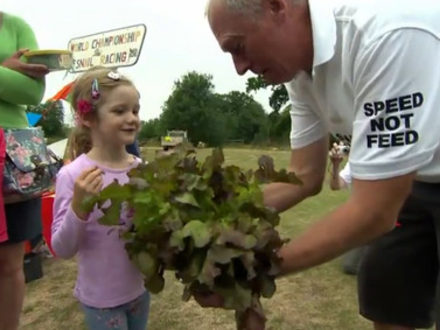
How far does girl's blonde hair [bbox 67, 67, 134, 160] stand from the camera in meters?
2.31

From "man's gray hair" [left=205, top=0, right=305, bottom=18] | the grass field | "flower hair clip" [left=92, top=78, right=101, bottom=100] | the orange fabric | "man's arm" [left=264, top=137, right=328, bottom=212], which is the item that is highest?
"man's gray hair" [left=205, top=0, right=305, bottom=18]

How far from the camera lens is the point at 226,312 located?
11.4 feet

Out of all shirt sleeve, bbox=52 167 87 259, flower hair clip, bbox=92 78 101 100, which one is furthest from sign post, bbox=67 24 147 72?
shirt sleeve, bbox=52 167 87 259

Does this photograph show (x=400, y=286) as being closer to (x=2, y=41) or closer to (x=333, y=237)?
(x=333, y=237)

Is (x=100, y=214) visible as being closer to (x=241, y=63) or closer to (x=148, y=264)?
(x=148, y=264)

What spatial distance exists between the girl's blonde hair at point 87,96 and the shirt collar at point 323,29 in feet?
3.20

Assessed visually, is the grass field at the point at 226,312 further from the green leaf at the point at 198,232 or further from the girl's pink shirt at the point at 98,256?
the green leaf at the point at 198,232

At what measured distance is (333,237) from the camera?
5.17 ft

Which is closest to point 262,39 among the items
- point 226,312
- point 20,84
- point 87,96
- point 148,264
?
point 148,264

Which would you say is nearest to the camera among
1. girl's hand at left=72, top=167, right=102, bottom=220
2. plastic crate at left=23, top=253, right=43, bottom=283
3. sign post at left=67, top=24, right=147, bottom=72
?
girl's hand at left=72, top=167, right=102, bottom=220

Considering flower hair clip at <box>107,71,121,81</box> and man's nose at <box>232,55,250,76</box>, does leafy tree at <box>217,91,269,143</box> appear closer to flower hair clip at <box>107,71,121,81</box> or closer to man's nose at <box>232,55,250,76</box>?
flower hair clip at <box>107,71,121,81</box>

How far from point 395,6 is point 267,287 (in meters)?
0.85

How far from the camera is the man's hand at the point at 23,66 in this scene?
2.52m

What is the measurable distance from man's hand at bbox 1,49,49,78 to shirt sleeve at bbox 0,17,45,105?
0.02 metres
